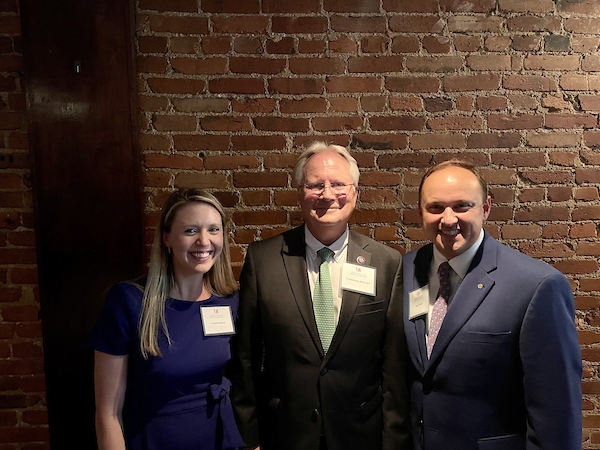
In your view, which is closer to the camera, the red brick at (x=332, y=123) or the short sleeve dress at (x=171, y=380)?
the short sleeve dress at (x=171, y=380)

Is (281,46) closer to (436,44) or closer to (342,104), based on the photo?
(342,104)

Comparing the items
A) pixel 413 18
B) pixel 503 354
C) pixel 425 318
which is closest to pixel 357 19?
pixel 413 18

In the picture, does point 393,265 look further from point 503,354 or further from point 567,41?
point 567,41

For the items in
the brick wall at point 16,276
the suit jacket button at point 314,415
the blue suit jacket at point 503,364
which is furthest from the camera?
the brick wall at point 16,276

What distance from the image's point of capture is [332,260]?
173 centimetres

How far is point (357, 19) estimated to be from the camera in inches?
81.4

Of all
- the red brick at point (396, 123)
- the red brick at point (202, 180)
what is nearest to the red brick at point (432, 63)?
the red brick at point (396, 123)

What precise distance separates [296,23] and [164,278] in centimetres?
143

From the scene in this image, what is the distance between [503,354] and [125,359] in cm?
139

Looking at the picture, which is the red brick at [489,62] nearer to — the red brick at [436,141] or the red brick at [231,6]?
the red brick at [436,141]

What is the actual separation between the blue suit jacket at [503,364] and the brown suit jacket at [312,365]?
15 centimetres

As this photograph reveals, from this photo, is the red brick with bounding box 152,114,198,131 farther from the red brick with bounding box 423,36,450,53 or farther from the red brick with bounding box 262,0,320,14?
the red brick with bounding box 423,36,450,53

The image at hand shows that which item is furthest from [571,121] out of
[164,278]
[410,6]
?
[164,278]

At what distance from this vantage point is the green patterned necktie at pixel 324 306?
163 centimetres
